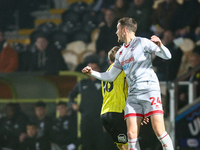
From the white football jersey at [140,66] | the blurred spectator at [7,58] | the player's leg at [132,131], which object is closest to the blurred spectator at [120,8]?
the blurred spectator at [7,58]

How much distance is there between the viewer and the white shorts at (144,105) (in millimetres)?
3223

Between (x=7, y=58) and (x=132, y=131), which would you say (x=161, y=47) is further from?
(x=7, y=58)

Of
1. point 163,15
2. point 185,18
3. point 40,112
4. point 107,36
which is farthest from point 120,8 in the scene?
point 40,112

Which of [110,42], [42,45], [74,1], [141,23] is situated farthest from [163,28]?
[42,45]

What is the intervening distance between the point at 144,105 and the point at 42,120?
366 cm

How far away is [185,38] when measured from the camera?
629 centimetres

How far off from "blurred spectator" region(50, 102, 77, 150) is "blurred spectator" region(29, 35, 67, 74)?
78cm

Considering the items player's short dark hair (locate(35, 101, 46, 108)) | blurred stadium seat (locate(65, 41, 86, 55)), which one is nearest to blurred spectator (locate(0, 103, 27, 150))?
player's short dark hair (locate(35, 101, 46, 108))

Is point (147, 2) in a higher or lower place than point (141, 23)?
higher

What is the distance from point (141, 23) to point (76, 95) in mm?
1868

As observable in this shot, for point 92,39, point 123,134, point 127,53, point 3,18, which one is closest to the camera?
point 127,53

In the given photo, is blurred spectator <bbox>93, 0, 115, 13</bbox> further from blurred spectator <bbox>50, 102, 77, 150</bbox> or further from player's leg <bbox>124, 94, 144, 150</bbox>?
player's leg <bbox>124, 94, 144, 150</bbox>

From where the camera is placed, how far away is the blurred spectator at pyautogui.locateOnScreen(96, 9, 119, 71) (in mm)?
6492

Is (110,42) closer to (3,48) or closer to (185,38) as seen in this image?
(185,38)
